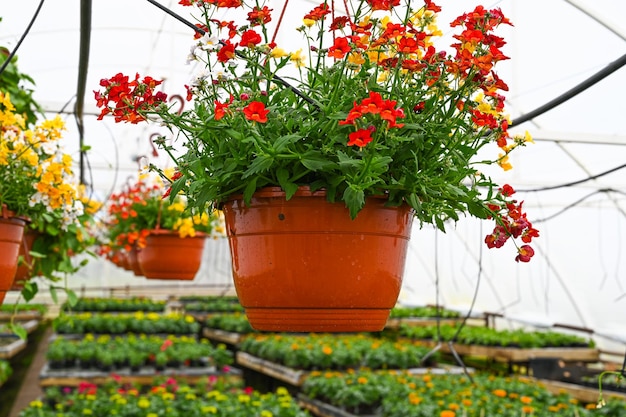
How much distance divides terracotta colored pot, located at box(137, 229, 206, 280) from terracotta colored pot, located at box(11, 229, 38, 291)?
48 centimetres

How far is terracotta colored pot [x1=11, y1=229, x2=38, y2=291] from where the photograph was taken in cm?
204

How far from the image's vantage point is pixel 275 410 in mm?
3990

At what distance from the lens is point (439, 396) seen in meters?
4.24

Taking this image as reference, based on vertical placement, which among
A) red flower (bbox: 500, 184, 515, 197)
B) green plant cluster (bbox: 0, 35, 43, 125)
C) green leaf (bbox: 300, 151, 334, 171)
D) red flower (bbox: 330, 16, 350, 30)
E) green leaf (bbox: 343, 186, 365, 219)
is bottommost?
green leaf (bbox: 343, 186, 365, 219)

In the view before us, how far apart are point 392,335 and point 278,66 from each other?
7590mm

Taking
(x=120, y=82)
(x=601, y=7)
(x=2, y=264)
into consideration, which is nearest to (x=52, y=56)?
(x=601, y=7)

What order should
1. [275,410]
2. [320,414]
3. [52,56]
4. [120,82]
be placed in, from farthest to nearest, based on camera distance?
[52,56] → [320,414] → [275,410] → [120,82]

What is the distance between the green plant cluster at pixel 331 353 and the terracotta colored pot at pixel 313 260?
4049mm

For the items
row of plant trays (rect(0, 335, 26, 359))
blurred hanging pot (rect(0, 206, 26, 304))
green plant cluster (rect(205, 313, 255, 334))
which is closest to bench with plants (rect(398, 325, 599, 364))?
→ green plant cluster (rect(205, 313, 255, 334))

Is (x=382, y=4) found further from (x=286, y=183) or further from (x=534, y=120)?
(x=534, y=120)

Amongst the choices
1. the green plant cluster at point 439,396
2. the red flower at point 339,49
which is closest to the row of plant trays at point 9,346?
the green plant cluster at point 439,396

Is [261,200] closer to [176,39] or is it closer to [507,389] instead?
[507,389]

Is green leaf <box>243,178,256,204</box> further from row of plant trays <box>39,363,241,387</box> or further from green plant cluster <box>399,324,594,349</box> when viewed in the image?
green plant cluster <box>399,324,594,349</box>

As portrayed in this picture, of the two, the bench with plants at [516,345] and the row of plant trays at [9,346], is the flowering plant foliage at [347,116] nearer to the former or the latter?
the row of plant trays at [9,346]
